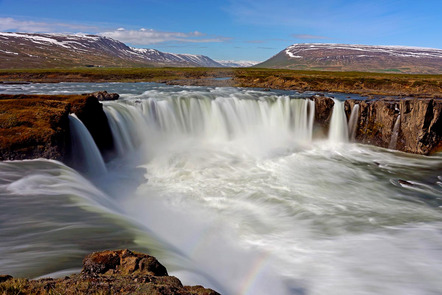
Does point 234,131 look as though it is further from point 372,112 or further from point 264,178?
point 372,112

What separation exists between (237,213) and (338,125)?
1566 cm

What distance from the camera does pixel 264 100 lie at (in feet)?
81.7

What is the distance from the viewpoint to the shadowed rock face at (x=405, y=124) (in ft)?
62.0

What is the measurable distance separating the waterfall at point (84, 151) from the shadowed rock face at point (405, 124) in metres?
19.1

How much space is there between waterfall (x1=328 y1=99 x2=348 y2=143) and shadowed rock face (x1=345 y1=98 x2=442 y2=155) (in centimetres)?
61

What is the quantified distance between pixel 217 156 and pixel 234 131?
17.3 feet

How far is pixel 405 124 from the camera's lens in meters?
19.8

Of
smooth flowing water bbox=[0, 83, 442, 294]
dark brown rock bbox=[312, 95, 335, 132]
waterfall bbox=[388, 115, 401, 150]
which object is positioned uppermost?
dark brown rock bbox=[312, 95, 335, 132]

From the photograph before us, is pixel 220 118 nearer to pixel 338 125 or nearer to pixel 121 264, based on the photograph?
pixel 338 125

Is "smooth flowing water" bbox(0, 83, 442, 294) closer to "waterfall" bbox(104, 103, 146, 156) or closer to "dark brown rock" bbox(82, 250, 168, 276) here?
"waterfall" bbox(104, 103, 146, 156)

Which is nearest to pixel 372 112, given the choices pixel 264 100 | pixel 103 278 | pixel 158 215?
pixel 264 100

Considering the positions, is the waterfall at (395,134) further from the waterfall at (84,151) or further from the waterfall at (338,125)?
the waterfall at (84,151)

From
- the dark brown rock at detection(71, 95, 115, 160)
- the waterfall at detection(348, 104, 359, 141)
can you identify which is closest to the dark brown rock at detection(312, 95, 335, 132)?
the waterfall at detection(348, 104, 359, 141)

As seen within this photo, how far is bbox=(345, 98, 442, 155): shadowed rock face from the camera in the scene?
62.0 feet
